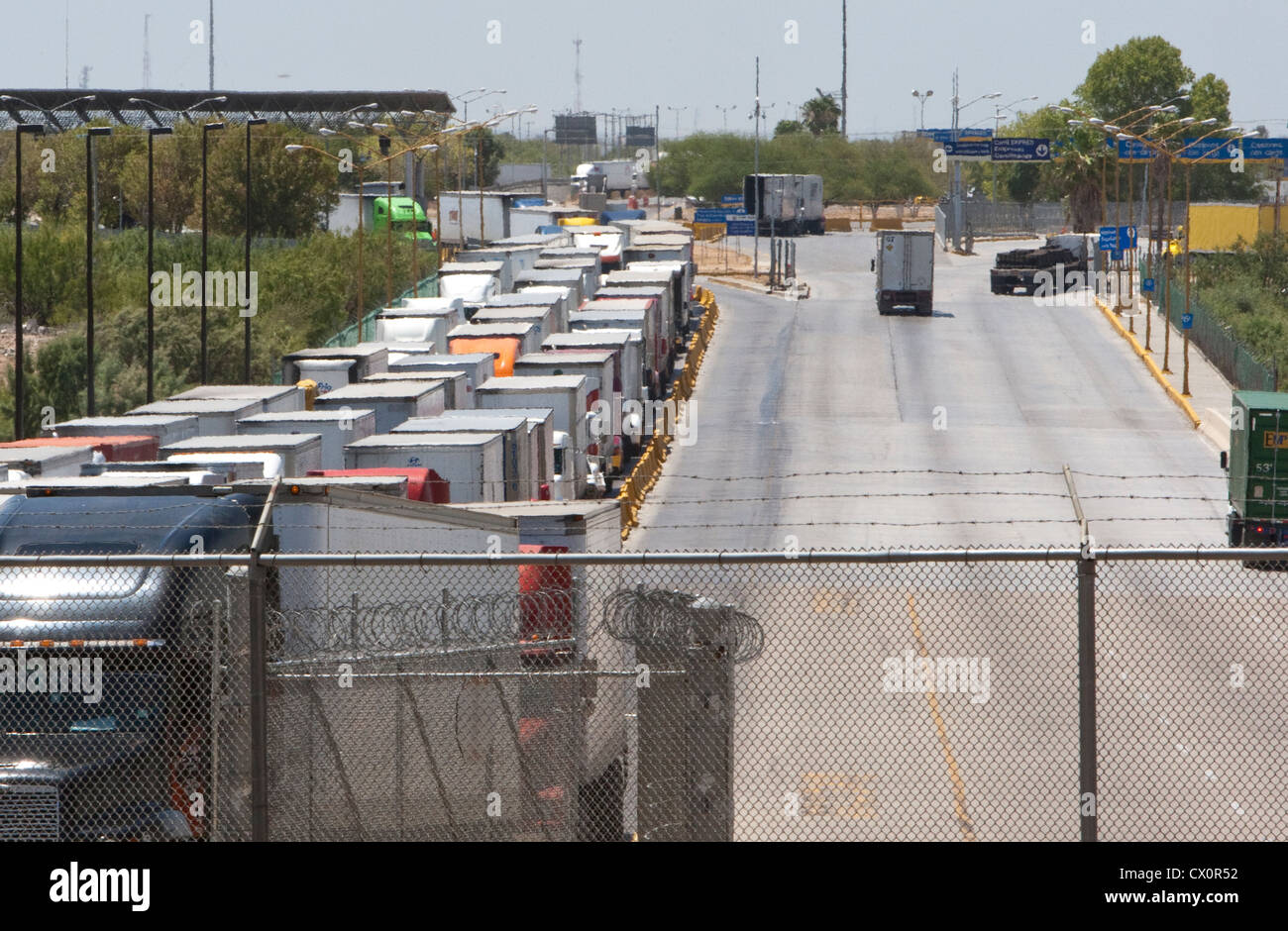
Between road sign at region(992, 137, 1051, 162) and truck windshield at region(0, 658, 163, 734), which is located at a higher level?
road sign at region(992, 137, 1051, 162)

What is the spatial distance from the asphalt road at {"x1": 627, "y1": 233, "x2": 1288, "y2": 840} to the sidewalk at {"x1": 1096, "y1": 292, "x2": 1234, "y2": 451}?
0.55 meters

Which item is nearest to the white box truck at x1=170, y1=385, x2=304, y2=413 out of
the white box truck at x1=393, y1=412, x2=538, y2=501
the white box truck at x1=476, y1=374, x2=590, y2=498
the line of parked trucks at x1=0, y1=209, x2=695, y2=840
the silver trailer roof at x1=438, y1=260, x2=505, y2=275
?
the line of parked trucks at x1=0, y1=209, x2=695, y2=840

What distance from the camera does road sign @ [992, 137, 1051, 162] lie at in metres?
94.6

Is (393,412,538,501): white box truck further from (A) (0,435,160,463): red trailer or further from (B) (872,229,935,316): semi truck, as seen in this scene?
(B) (872,229,935,316): semi truck

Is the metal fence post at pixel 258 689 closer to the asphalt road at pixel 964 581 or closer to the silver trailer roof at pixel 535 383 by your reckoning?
the asphalt road at pixel 964 581

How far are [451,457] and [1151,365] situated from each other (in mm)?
36038

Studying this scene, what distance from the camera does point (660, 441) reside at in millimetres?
40938

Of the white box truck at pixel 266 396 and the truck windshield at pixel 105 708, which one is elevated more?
the white box truck at pixel 266 396

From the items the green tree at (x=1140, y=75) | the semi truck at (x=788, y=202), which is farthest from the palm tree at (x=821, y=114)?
the semi truck at (x=788, y=202)

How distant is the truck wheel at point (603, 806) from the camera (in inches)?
432

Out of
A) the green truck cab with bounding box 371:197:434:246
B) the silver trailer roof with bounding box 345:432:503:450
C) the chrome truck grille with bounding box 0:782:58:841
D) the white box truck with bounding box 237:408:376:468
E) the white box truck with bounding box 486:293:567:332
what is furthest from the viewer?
the green truck cab with bounding box 371:197:434:246

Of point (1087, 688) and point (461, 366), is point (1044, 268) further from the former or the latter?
point (1087, 688)

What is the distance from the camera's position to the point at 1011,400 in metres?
49.0

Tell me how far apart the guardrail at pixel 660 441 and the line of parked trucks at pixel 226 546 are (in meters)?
2.00
